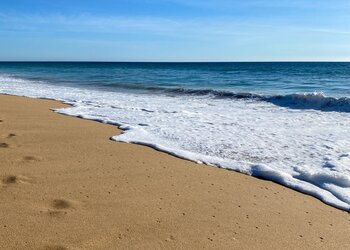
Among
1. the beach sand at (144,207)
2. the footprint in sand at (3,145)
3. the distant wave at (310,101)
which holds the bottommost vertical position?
the distant wave at (310,101)

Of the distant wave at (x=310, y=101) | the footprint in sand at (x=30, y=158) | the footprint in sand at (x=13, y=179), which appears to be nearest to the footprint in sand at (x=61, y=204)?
the footprint in sand at (x=13, y=179)

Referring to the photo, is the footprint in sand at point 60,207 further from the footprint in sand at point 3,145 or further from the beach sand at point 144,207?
the footprint in sand at point 3,145

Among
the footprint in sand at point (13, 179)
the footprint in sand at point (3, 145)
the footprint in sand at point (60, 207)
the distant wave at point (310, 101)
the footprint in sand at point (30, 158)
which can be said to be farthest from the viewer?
the distant wave at point (310, 101)

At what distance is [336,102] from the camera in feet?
41.6

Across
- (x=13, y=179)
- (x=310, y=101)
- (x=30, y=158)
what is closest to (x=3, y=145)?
(x=30, y=158)

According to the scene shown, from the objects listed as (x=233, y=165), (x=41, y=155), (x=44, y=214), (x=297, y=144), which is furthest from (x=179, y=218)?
(x=297, y=144)

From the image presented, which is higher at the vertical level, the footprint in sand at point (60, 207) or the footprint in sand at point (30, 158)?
the footprint in sand at point (30, 158)

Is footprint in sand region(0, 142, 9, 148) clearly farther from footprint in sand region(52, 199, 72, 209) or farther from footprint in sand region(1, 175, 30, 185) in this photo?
footprint in sand region(52, 199, 72, 209)

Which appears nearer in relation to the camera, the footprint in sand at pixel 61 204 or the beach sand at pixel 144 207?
the beach sand at pixel 144 207

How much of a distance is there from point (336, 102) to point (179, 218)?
10639mm

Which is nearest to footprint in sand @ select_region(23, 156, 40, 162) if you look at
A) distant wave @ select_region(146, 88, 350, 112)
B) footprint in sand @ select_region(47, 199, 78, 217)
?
footprint in sand @ select_region(47, 199, 78, 217)

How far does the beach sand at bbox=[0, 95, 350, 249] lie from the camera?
3.03 m

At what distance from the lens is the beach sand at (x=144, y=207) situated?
303cm

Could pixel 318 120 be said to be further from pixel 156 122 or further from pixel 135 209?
pixel 135 209
